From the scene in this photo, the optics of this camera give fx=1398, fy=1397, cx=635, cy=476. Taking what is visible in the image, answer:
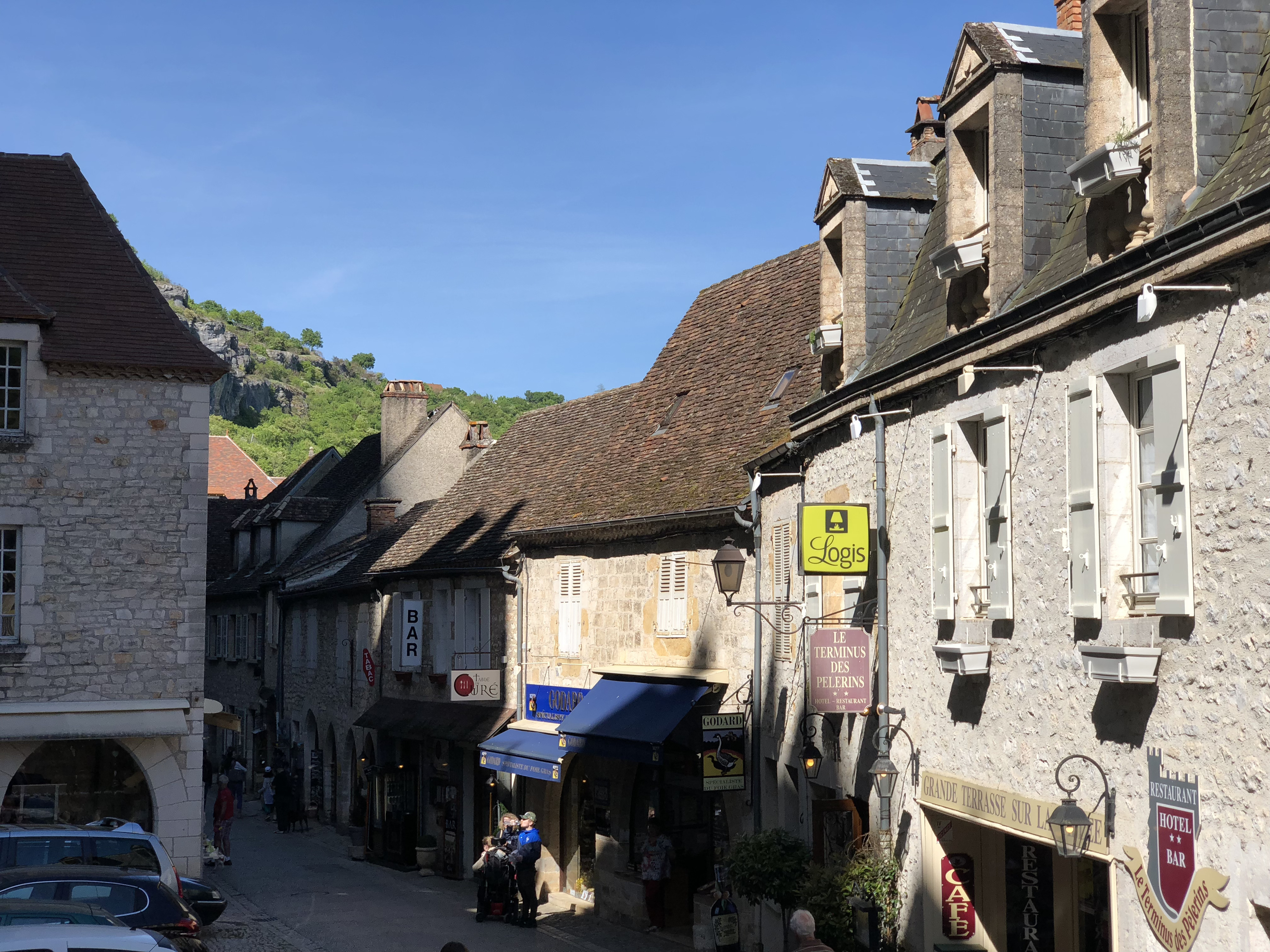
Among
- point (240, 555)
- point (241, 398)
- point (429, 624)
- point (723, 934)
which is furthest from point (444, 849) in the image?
point (241, 398)

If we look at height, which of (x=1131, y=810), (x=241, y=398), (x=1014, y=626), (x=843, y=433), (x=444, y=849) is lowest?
(x=444, y=849)

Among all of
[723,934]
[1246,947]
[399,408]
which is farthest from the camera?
[399,408]

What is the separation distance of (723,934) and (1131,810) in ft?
27.4

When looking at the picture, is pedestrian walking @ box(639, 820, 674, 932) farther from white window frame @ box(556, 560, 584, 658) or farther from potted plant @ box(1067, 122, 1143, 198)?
potted plant @ box(1067, 122, 1143, 198)

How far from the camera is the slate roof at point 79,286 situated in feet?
63.0

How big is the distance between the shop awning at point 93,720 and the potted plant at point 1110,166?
14.4 meters

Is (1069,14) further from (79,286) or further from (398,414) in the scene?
(398,414)

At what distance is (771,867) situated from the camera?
13359 mm

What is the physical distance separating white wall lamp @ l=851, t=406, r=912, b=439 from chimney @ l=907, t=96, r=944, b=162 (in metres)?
5.58

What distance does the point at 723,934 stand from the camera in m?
15.9

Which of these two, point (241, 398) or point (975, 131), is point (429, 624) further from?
point (241, 398)

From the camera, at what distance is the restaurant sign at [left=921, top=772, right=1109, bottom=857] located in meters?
8.85

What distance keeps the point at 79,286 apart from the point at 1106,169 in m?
15.9

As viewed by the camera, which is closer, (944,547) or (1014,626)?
(1014,626)
